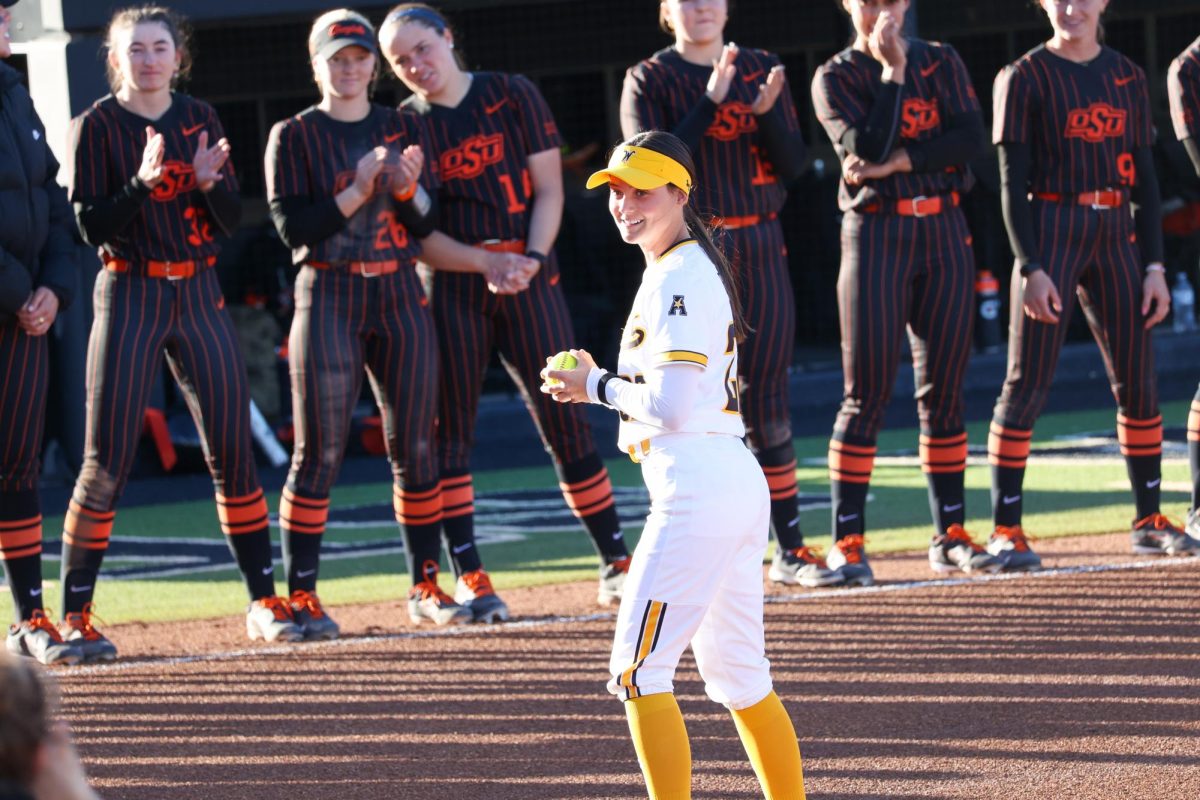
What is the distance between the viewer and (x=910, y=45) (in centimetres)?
696

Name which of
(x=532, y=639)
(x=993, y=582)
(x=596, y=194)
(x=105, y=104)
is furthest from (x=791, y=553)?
(x=596, y=194)

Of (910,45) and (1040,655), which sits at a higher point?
(910,45)

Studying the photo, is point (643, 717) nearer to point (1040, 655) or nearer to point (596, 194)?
point (1040, 655)

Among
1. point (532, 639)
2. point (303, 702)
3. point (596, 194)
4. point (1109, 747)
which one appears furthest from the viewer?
point (596, 194)

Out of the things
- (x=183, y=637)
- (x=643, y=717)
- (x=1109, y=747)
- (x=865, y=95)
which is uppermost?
(x=865, y=95)

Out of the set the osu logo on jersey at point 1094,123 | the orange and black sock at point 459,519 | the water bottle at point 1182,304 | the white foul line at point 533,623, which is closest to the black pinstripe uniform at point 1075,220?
the osu logo on jersey at point 1094,123

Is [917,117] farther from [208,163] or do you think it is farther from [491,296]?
[208,163]

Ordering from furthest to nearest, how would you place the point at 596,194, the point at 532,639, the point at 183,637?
the point at 596,194
the point at 183,637
the point at 532,639

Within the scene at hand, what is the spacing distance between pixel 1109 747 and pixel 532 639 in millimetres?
2315

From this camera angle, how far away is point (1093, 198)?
6883mm

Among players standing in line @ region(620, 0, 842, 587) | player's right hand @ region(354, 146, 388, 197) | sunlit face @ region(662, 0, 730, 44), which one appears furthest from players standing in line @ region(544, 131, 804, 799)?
sunlit face @ region(662, 0, 730, 44)

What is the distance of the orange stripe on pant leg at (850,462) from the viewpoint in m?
6.99

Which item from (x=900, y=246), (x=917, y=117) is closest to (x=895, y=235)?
(x=900, y=246)

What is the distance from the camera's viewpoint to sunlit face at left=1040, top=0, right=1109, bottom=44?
6812 mm
